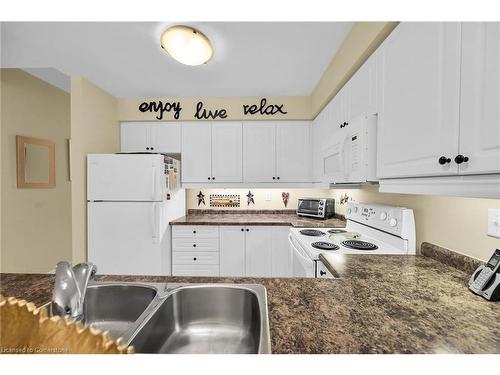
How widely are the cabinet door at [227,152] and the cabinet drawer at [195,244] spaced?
2.65 feet

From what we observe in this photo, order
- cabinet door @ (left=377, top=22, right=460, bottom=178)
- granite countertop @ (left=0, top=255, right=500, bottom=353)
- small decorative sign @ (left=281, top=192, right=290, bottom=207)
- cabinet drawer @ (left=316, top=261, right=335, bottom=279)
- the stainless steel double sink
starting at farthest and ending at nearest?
small decorative sign @ (left=281, top=192, right=290, bottom=207) → cabinet drawer @ (left=316, top=261, right=335, bottom=279) → the stainless steel double sink → cabinet door @ (left=377, top=22, right=460, bottom=178) → granite countertop @ (left=0, top=255, right=500, bottom=353)

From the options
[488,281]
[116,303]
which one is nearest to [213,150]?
[116,303]

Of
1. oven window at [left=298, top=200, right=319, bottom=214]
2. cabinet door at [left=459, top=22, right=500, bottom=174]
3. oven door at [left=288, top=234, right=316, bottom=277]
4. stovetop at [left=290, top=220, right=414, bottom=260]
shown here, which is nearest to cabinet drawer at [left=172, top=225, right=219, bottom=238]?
oven door at [left=288, top=234, right=316, bottom=277]

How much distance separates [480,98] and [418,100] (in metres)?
0.29

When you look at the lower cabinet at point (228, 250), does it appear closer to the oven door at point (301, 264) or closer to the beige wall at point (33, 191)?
the oven door at point (301, 264)

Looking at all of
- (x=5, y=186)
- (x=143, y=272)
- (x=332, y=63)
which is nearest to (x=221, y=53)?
(x=332, y=63)

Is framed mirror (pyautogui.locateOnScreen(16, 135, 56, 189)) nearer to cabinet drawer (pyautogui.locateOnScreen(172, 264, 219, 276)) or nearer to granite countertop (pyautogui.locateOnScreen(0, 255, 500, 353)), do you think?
cabinet drawer (pyautogui.locateOnScreen(172, 264, 219, 276))

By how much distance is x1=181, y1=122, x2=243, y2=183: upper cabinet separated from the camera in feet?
9.95

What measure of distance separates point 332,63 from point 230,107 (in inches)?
54.1

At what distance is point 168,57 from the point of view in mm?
2047

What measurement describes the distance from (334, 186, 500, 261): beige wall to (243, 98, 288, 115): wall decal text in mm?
1916

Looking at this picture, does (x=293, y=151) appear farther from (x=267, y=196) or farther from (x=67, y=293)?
(x=67, y=293)

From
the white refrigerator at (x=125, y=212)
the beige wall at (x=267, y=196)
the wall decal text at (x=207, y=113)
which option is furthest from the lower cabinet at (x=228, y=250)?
the wall decal text at (x=207, y=113)

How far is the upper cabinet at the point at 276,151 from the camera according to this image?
9.96ft
